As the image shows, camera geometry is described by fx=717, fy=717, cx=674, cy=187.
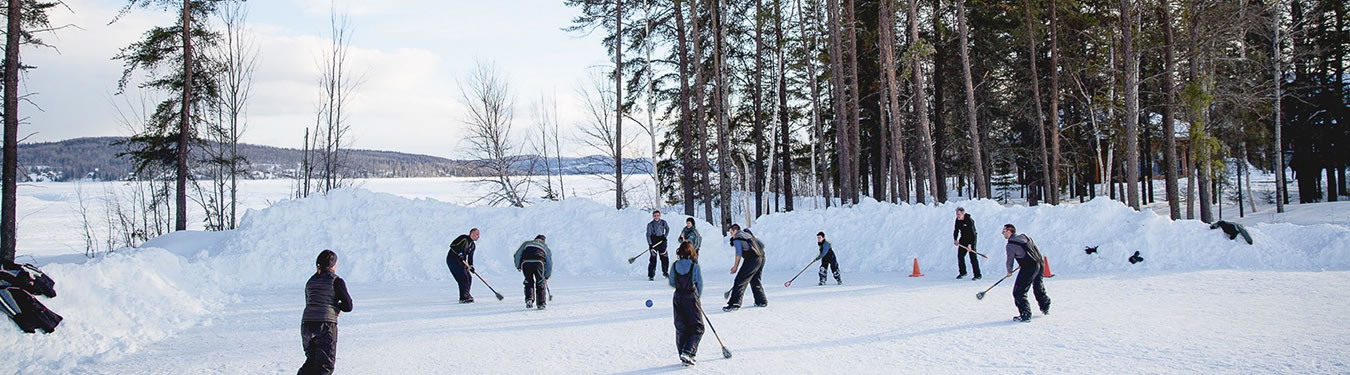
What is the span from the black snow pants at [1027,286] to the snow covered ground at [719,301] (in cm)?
→ 26

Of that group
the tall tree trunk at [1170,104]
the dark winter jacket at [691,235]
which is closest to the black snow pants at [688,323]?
the dark winter jacket at [691,235]

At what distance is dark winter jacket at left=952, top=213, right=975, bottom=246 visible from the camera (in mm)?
14711

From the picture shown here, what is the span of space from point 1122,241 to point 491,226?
1597cm

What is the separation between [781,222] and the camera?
2112 centimetres

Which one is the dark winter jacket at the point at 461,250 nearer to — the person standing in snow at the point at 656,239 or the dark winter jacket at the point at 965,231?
the person standing in snow at the point at 656,239

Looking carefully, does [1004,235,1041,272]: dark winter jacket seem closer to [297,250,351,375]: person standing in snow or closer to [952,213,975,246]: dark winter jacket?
→ [952,213,975,246]: dark winter jacket

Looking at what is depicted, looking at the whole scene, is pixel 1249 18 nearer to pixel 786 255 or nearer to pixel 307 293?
pixel 786 255

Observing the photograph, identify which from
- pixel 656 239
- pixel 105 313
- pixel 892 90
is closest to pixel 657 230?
pixel 656 239

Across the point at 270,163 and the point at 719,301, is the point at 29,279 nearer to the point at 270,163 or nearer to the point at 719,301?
the point at 719,301

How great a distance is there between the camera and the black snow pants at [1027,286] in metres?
A: 9.45

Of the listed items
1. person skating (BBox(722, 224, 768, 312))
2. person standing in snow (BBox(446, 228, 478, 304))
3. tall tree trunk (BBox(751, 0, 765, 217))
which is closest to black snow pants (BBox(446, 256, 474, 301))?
person standing in snow (BBox(446, 228, 478, 304))

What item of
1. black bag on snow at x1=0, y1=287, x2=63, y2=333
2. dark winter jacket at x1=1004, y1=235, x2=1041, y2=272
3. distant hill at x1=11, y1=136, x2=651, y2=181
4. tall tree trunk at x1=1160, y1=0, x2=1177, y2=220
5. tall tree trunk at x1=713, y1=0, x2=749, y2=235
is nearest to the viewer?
black bag on snow at x1=0, y1=287, x2=63, y2=333

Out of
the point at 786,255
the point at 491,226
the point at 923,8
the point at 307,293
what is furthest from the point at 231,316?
the point at 923,8

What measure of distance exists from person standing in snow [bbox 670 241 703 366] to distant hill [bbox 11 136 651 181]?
56.6ft
